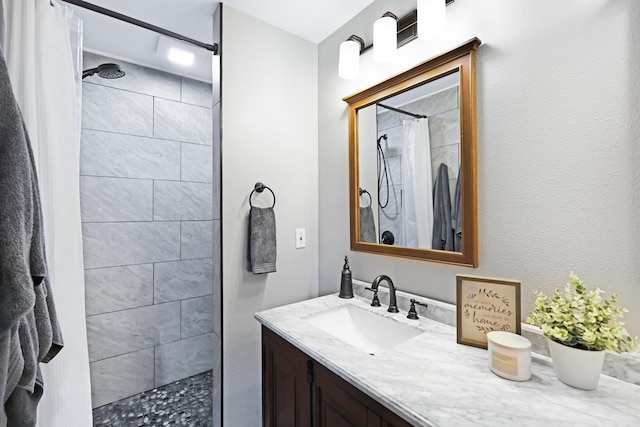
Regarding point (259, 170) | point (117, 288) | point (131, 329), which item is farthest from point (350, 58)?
point (131, 329)

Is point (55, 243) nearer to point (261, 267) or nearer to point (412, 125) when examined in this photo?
point (261, 267)

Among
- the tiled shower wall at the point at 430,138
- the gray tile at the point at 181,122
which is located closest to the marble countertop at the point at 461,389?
the tiled shower wall at the point at 430,138

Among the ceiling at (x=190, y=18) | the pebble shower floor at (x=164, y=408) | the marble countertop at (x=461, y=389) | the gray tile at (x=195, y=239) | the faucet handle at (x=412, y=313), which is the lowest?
the pebble shower floor at (x=164, y=408)

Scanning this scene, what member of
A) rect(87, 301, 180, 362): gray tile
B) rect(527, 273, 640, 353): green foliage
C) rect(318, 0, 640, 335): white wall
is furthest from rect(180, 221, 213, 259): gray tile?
rect(527, 273, 640, 353): green foliage

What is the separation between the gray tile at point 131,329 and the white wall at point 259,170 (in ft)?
3.16

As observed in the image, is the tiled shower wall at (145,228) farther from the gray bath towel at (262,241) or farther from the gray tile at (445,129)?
the gray tile at (445,129)

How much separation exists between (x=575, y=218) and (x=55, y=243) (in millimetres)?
1885

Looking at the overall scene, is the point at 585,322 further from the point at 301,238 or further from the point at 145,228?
the point at 145,228

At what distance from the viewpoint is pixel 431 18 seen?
1194 mm

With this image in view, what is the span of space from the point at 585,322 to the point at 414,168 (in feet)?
2.67

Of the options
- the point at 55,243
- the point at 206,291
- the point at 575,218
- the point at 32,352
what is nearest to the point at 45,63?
the point at 55,243

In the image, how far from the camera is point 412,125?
4.57ft

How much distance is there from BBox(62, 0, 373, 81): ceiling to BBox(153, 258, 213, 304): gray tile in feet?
4.92

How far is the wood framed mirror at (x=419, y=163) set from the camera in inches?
46.6
